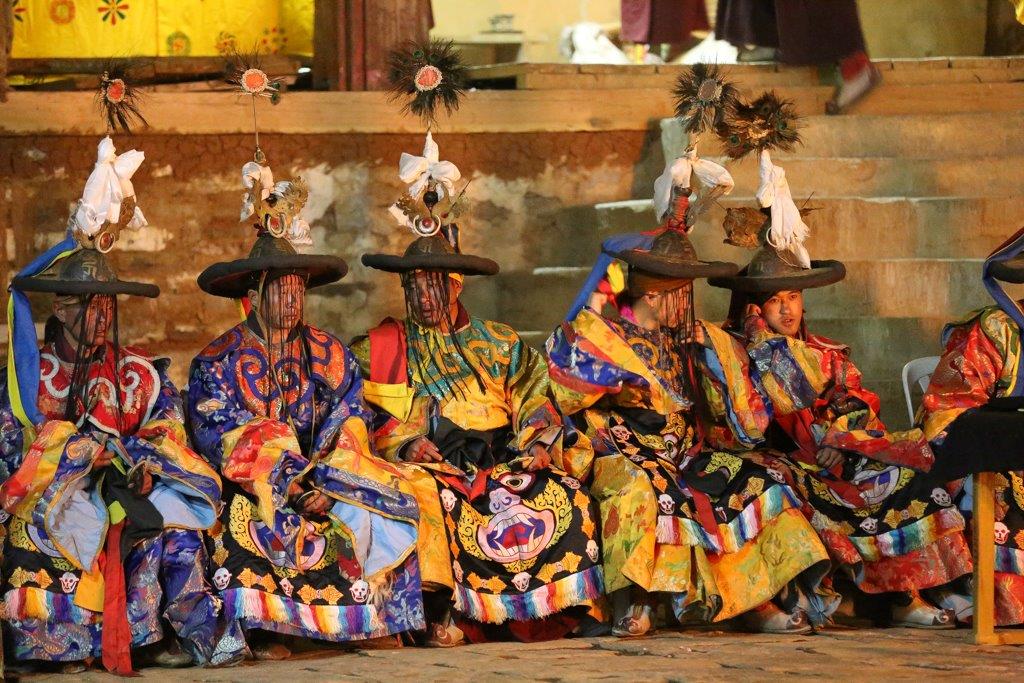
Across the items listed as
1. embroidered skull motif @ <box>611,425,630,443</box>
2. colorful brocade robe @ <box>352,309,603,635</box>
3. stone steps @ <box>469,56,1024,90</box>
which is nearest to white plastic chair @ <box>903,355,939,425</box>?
embroidered skull motif @ <box>611,425,630,443</box>

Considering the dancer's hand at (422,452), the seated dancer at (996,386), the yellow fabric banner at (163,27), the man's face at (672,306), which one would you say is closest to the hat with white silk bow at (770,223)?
the man's face at (672,306)

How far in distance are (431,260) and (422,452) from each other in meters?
0.80

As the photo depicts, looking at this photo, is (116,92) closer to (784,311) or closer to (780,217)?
(780,217)

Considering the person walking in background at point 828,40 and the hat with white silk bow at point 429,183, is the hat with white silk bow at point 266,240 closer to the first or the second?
the hat with white silk bow at point 429,183

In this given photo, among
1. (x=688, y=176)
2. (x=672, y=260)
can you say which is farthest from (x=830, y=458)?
(x=688, y=176)

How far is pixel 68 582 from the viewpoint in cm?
704

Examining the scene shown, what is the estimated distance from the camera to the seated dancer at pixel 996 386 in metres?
7.62

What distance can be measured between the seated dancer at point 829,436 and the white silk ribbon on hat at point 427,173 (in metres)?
1.29

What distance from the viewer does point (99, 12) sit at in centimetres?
1155

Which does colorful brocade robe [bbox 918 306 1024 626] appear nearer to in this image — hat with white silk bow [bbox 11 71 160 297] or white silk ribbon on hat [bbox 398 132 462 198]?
white silk ribbon on hat [bbox 398 132 462 198]

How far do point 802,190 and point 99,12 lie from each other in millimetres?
4391

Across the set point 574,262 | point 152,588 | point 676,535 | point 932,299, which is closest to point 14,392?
point 152,588

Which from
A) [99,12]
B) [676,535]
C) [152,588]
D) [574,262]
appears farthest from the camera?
[99,12]

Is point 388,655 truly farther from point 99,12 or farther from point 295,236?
point 99,12
